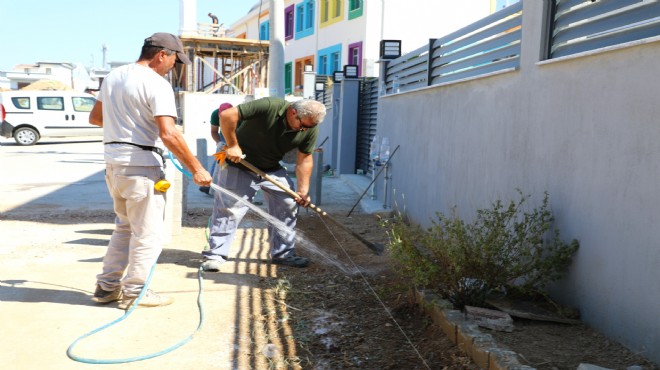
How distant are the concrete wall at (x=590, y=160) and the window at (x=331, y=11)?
20638 mm

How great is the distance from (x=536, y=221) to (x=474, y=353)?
4.01ft

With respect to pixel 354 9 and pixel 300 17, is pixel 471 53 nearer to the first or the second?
pixel 354 9

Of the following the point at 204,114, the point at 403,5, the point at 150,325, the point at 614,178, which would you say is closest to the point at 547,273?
the point at 614,178

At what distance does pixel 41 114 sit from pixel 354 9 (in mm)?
11605

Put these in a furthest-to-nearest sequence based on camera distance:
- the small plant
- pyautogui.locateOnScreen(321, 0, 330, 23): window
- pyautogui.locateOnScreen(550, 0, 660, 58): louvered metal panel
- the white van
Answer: pyautogui.locateOnScreen(321, 0, 330, 23): window
the white van
the small plant
pyautogui.locateOnScreen(550, 0, 660, 58): louvered metal panel

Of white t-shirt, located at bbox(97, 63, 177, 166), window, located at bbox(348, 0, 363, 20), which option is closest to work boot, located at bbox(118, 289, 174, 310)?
white t-shirt, located at bbox(97, 63, 177, 166)

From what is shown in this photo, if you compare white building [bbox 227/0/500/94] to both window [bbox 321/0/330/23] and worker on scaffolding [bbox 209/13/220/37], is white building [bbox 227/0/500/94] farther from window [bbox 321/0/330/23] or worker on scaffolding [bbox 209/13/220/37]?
worker on scaffolding [bbox 209/13/220/37]

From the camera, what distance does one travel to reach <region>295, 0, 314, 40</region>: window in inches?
1155

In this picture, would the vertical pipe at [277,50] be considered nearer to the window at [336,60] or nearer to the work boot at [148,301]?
the work boot at [148,301]

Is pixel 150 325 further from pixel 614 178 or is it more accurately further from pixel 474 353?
pixel 614 178

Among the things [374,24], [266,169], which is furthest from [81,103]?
[266,169]

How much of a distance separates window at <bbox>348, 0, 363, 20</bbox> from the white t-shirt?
809 inches

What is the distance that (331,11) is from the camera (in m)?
27.1

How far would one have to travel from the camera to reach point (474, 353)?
3604 millimetres
